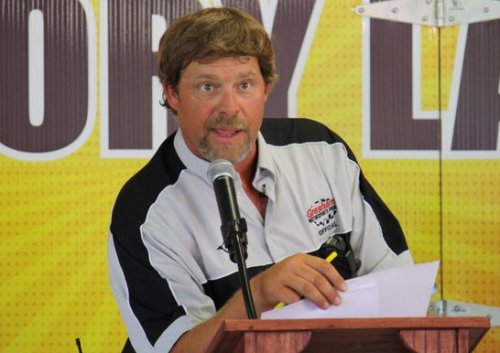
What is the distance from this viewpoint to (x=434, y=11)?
11.6ft

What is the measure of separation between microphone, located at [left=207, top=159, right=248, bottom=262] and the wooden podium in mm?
197

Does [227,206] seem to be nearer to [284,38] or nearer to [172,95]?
[172,95]

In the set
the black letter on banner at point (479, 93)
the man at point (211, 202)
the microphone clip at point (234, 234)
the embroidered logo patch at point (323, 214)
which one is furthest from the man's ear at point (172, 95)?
the black letter on banner at point (479, 93)

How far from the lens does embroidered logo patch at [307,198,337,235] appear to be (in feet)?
8.26

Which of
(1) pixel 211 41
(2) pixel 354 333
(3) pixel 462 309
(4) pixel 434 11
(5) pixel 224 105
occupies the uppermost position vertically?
(4) pixel 434 11

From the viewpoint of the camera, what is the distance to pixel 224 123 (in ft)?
7.80

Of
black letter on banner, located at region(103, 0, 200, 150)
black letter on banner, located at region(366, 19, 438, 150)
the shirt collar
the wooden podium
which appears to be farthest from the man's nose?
black letter on banner, located at region(366, 19, 438, 150)

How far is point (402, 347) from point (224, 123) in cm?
81

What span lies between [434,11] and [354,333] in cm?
209

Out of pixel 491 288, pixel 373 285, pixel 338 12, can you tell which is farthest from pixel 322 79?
pixel 373 285

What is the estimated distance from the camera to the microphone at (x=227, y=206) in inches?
73.0

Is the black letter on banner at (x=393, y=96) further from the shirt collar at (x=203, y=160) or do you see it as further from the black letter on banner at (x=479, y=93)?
the shirt collar at (x=203, y=160)

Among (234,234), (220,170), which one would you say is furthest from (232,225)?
(220,170)

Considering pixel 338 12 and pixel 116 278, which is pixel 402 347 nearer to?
pixel 116 278
